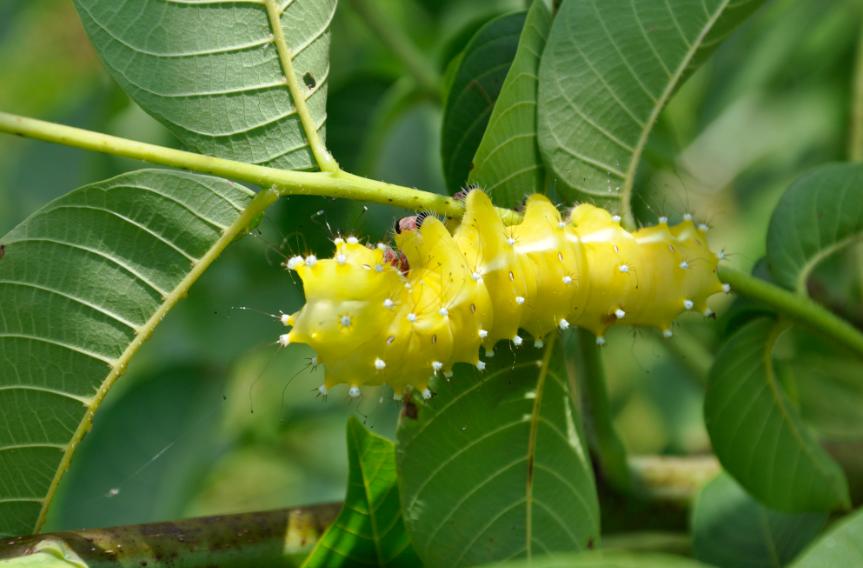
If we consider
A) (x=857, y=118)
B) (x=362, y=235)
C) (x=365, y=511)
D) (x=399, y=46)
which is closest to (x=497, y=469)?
(x=365, y=511)

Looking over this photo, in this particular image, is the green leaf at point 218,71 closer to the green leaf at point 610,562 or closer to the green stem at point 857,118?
the green leaf at point 610,562

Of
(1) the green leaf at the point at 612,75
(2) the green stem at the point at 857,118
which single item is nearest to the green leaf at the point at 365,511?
(1) the green leaf at the point at 612,75

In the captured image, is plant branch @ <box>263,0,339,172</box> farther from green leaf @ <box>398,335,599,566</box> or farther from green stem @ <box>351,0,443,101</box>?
green stem @ <box>351,0,443,101</box>

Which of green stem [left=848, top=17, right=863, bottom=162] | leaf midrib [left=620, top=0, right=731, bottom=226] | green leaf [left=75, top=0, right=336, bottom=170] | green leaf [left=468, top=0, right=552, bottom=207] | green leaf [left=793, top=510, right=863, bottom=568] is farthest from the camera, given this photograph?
green stem [left=848, top=17, right=863, bottom=162]

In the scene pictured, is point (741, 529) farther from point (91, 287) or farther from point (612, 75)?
point (91, 287)

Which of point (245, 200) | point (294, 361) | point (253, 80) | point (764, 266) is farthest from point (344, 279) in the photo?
point (294, 361)

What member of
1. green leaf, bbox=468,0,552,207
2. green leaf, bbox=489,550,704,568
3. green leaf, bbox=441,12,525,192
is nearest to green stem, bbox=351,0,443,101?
green leaf, bbox=441,12,525,192

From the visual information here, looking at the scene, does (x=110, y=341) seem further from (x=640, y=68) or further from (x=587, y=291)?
(x=640, y=68)
